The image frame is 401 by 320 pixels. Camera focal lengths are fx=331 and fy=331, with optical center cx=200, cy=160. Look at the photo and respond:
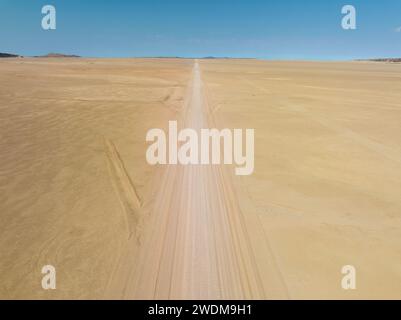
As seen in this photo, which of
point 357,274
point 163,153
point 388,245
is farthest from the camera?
point 163,153

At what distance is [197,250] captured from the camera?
4.95 metres

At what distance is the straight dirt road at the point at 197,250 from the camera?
13.6 feet

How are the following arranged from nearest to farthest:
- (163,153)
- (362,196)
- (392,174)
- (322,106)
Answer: (362,196) < (392,174) < (163,153) < (322,106)

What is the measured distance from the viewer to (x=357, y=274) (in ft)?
14.8

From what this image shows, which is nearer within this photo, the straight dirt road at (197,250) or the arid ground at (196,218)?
the straight dirt road at (197,250)

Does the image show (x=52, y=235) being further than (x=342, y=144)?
No

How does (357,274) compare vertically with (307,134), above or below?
below

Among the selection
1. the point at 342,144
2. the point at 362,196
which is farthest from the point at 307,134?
the point at 362,196

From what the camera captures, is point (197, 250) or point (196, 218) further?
point (196, 218)

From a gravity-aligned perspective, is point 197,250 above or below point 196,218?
below

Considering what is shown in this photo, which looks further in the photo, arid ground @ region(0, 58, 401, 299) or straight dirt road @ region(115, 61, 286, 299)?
arid ground @ region(0, 58, 401, 299)

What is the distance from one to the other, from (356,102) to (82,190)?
63.7 ft

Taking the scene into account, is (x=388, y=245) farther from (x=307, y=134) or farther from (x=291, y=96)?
(x=291, y=96)

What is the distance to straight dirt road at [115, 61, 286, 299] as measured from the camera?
13.6 feet
